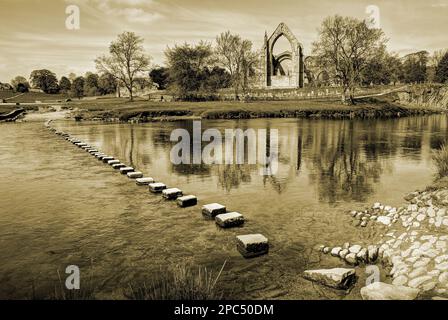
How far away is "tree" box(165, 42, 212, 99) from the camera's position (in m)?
75.4

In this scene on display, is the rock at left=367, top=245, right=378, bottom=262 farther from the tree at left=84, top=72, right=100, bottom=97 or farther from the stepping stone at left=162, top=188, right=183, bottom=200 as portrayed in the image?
the tree at left=84, top=72, right=100, bottom=97

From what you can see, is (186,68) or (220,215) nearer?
(220,215)

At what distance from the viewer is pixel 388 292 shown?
524 centimetres

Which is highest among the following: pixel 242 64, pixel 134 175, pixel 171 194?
pixel 242 64

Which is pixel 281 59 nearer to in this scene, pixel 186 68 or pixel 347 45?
pixel 186 68

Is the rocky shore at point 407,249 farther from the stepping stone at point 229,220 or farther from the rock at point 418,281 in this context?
the stepping stone at point 229,220

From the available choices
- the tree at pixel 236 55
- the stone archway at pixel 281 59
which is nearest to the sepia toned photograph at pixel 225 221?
the tree at pixel 236 55

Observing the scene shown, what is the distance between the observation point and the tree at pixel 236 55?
70.5m

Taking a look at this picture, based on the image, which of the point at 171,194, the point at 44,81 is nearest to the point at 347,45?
the point at 171,194

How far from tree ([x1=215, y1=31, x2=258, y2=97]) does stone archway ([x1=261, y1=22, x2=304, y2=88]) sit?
660 inches

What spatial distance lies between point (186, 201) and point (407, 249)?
5832 millimetres

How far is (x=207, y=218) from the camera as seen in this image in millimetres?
9172

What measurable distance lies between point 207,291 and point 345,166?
12406mm

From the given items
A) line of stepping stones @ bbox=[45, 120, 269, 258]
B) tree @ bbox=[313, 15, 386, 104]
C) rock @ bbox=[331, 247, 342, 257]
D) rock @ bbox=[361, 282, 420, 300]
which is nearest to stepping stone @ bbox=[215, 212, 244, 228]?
line of stepping stones @ bbox=[45, 120, 269, 258]
